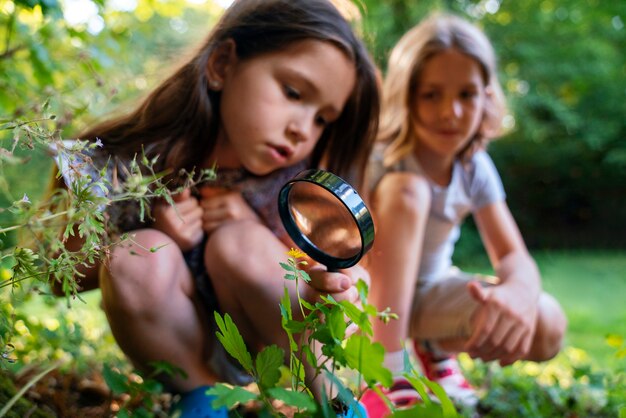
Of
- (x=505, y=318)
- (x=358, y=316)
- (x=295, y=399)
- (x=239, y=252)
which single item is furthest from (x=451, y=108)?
(x=295, y=399)

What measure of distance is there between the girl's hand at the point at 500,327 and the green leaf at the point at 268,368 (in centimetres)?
103

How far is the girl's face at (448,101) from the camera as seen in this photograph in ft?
6.62

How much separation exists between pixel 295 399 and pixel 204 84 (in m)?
0.89

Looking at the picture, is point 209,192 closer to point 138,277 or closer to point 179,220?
point 179,220

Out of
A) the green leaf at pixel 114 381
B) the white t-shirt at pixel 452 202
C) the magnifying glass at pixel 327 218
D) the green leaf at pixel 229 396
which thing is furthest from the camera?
the white t-shirt at pixel 452 202

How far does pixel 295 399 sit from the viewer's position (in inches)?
31.6

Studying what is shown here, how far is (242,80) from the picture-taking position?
1.45 metres

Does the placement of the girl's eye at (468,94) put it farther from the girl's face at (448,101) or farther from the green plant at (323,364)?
the green plant at (323,364)

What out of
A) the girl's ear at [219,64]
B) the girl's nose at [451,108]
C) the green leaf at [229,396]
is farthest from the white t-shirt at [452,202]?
the green leaf at [229,396]

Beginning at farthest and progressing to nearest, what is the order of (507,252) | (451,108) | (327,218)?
(507,252)
(451,108)
(327,218)

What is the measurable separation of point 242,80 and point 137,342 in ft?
2.05

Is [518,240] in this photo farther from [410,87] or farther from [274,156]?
[274,156]

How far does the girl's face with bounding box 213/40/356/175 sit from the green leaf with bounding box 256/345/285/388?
0.66m

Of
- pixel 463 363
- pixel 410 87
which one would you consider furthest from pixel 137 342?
pixel 463 363
